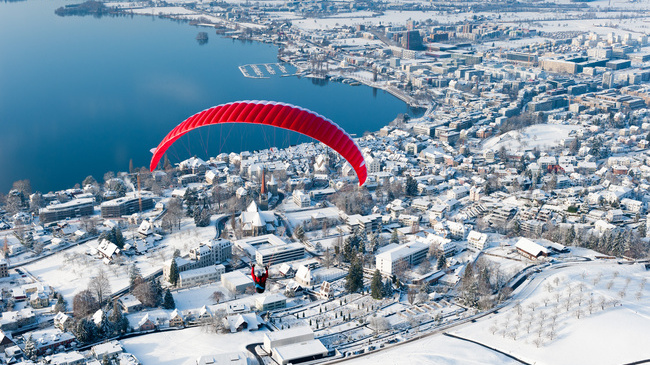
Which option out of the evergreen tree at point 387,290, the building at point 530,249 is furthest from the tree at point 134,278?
the building at point 530,249

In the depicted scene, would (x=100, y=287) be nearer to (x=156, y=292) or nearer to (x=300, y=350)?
(x=156, y=292)

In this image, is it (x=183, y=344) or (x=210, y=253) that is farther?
(x=210, y=253)

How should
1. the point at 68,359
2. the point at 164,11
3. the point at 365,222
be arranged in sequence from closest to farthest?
the point at 68,359 < the point at 365,222 < the point at 164,11

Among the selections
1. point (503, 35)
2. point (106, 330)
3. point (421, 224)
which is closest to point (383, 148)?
point (421, 224)

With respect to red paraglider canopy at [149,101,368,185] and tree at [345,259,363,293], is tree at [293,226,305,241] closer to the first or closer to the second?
tree at [345,259,363,293]

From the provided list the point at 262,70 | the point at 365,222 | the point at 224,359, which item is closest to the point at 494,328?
the point at 224,359

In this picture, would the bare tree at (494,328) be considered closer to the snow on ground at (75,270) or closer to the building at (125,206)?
the snow on ground at (75,270)

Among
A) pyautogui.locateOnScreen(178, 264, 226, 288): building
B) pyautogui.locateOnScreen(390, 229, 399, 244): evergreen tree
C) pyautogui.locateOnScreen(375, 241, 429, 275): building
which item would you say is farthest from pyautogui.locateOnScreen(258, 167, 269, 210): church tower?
pyautogui.locateOnScreen(375, 241, 429, 275): building
